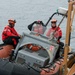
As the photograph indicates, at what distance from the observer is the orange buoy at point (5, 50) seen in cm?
966

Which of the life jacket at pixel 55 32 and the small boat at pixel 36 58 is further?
the life jacket at pixel 55 32

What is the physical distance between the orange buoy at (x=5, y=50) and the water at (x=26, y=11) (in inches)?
388

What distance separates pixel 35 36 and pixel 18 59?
73 centimetres

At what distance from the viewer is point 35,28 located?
988 centimetres

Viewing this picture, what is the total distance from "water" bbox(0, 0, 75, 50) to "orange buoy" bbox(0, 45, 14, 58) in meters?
9.85

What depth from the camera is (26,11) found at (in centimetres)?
2688

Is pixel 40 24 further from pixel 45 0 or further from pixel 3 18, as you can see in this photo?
pixel 45 0

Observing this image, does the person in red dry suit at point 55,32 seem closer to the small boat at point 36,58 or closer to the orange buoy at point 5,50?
the small boat at point 36,58

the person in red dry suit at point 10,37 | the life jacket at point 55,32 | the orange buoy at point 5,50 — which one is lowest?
the orange buoy at point 5,50

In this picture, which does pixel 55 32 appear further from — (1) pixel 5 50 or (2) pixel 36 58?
(1) pixel 5 50

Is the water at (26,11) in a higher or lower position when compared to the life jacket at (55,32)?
lower

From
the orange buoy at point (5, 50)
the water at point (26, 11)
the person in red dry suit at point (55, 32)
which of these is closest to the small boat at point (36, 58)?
the orange buoy at point (5, 50)

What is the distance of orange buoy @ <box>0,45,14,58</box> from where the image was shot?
9662 millimetres

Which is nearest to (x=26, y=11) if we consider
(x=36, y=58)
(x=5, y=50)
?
(x=5, y=50)
